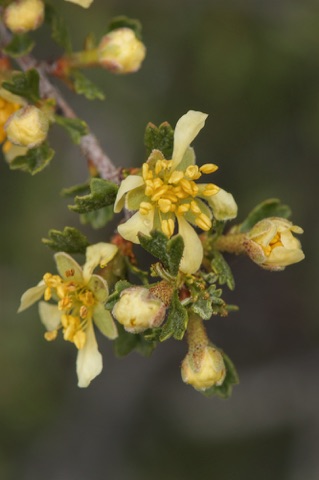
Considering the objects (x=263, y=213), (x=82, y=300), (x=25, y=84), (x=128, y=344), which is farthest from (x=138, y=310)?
(x=25, y=84)

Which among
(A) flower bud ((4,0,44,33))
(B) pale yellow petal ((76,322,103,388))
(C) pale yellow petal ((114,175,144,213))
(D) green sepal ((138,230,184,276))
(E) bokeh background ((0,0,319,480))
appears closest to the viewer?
(D) green sepal ((138,230,184,276))

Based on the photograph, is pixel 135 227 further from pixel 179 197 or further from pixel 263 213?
pixel 263 213

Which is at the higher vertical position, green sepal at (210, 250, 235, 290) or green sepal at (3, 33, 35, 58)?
green sepal at (3, 33, 35, 58)

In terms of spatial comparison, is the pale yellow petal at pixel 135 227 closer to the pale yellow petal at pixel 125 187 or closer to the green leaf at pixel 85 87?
the pale yellow petal at pixel 125 187

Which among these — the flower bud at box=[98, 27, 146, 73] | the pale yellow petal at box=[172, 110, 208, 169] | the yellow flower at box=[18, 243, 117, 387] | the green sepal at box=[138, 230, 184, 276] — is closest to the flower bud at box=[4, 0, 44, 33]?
the flower bud at box=[98, 27, 146, 73]

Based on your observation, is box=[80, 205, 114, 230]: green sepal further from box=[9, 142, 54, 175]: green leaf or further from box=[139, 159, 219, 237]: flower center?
box=[139, 159, 219, 237]: flower center
